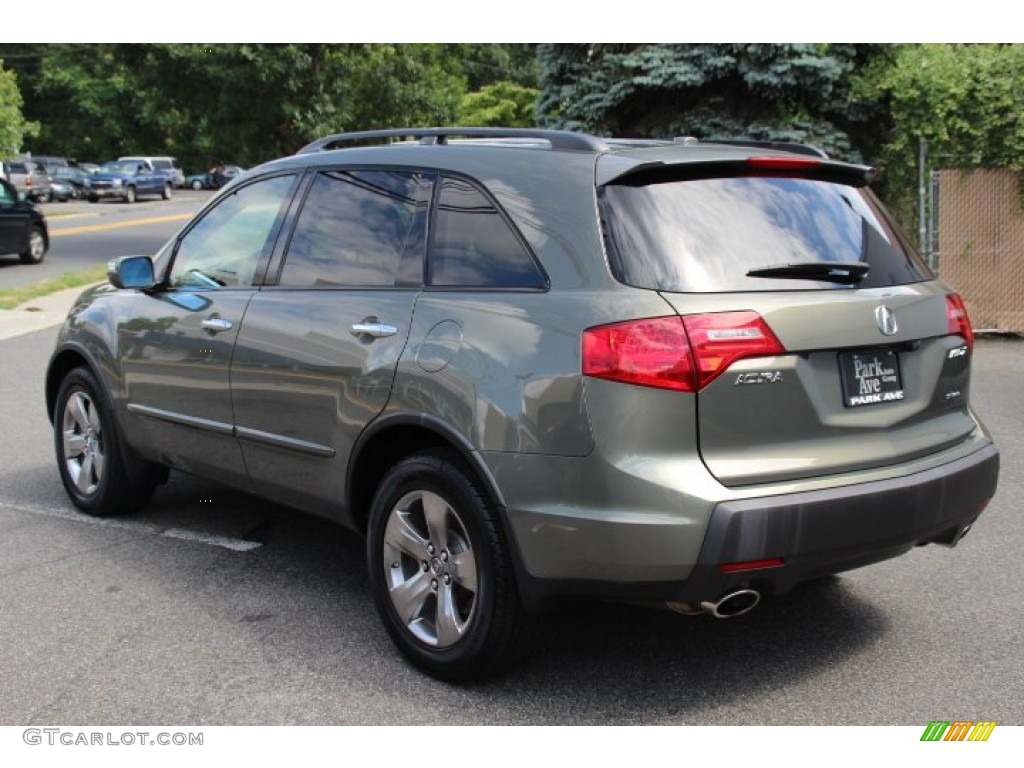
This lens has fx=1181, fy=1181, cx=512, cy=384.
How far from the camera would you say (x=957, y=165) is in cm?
1253

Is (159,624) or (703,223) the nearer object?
(703,223)

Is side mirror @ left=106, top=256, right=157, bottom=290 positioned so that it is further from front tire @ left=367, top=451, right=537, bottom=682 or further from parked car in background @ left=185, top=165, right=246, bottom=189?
parked car in background @ left=185, top=165, right=246, bottom=189

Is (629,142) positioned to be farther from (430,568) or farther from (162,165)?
(162,165)

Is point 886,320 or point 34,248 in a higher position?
point 886,320

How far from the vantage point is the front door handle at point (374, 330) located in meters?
4.09

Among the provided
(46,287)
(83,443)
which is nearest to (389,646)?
(83,443)

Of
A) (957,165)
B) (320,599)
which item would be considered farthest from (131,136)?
A: (320,599)

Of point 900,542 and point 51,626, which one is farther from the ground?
point 900,542

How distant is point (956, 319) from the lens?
411cm

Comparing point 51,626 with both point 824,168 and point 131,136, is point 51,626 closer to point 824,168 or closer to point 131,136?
point 824,168

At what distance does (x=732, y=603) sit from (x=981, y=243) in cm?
1016

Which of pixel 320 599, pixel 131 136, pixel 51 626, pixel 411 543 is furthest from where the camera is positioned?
pixel 131 136
